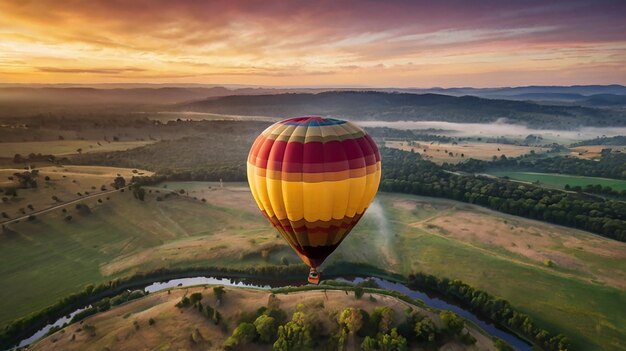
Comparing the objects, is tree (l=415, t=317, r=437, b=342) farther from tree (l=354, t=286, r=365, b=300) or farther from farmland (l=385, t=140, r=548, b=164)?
farmland (l=385, t=140, r=548, b=164)

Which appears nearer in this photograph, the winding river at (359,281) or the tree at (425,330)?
the tree at (425,330)

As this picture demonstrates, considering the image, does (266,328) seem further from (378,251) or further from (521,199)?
(521,199)

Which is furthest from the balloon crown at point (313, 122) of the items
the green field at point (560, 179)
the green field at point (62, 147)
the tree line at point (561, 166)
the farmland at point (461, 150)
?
the farmland at point (461, 150)

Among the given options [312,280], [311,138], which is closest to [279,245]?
[312,280]

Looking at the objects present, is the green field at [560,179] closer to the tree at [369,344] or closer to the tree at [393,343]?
the tree at [393,343]

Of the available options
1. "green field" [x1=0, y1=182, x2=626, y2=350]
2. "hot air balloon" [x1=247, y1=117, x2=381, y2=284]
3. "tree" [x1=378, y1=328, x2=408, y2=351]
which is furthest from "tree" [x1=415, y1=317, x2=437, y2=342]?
"hot air balloon" [x1=247, y1=117, x2=381, y2=284]

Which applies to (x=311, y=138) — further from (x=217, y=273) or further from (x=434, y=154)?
(x=434, y=154)

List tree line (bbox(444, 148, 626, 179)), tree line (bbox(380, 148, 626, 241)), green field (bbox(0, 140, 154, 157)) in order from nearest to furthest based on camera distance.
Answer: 1. tree line (bbox(380, 148, 626, 241))
2. green field (bbox(0, 140, 154, 157))
3. tree line (bbox(444, 148, 626, 179))
